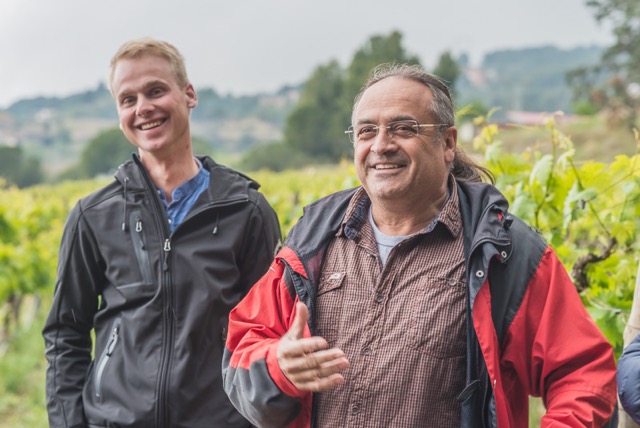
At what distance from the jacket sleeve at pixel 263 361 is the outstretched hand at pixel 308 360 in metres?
0.09

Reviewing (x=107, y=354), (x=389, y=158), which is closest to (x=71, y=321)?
(x=107, y=354)

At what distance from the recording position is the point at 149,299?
2.73 metres

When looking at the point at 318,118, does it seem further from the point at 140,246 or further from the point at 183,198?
the point at 140,246

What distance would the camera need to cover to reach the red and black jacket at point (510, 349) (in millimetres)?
1976

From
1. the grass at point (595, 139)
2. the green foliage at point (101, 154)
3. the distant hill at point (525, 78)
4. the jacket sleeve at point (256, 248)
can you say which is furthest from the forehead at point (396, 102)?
the distant hill at point (525, 78)

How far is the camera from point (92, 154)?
7219 centimetres

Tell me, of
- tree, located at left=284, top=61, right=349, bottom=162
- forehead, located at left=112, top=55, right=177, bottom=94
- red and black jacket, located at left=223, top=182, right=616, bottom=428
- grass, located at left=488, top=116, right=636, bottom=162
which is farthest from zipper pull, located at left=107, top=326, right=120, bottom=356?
tree, located at left=284, top=61, right=349, bottom=162

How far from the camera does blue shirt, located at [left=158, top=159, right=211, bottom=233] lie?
2.87m

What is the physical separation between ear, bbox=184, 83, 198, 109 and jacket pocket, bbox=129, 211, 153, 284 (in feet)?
1.60

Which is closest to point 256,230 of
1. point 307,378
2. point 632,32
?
point 307,378

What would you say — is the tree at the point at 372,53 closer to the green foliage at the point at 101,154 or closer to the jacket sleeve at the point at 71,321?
the green foliage at the point at 101,154

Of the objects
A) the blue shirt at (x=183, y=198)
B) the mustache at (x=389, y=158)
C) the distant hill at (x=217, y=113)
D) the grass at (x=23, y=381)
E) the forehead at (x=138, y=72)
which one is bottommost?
the distant hill at (x=217, y=113)

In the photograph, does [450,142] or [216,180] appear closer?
[450,142]

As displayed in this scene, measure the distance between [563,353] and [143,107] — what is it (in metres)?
1.64
